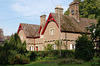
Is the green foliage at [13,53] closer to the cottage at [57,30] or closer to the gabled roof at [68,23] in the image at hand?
the cottage at [57,30]

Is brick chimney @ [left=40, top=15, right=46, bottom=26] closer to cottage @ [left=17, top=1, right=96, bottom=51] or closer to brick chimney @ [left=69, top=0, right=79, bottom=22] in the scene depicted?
cottage @ [left=17, top=1, right=96, bottom=51]

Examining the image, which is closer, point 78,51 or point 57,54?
point 78,51

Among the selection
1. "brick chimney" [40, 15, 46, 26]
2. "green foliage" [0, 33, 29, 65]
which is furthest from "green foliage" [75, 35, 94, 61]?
"brick chimney" [40, 15, 46, 26]

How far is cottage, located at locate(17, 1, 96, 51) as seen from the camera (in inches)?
1140

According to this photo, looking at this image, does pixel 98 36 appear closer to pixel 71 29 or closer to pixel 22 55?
pixel 22 55

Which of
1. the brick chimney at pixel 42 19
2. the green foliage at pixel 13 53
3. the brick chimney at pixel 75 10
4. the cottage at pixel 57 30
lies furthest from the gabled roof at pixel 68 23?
the green foliage at pixel 13 53


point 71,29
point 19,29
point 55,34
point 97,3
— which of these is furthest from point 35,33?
point 97,3

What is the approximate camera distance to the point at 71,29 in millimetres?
29406

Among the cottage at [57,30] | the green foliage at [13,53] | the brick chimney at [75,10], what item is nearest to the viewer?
the green foliage at [13,53]

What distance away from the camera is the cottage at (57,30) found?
29.0m

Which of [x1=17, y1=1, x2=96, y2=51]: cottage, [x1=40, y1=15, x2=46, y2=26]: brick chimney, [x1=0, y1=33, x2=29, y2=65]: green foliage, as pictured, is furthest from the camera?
[x1=40, y1=15, x2=46, y2=26]: brick chimney

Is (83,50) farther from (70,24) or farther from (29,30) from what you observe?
(29,30)

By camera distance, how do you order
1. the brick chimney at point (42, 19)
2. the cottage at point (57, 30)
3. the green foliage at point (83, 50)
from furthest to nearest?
the brick chimney at point (42, 19), the cottage at point (57, 30), the green foliage at point (83, 50)

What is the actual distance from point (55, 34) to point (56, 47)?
2817mm
